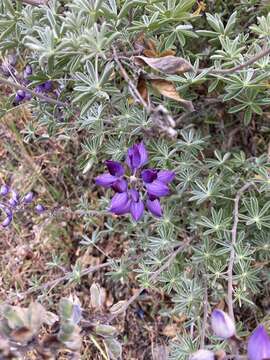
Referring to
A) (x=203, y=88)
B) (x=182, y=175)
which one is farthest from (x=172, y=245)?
(x=203, y=88)

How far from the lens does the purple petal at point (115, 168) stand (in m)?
1.94

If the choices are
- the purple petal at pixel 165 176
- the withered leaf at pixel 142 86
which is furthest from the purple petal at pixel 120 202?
the withered leaf at pixel 142 86

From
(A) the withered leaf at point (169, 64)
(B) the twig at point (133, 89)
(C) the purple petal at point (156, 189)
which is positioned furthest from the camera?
(C) the purple petal at point (156, 189)

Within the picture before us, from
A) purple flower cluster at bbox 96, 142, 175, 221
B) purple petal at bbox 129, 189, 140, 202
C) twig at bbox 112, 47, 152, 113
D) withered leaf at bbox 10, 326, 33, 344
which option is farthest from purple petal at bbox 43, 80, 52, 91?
withered leaf at bbox 10, 326, 33, 344

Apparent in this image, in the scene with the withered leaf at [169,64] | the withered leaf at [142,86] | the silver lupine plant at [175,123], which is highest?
the withered leaf at [169,64]

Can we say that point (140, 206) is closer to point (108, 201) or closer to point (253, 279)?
point (253, 279)

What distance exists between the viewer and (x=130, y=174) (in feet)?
6.67

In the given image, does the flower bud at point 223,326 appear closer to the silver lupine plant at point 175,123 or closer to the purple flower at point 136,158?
the silver lupine plant at point 175,123

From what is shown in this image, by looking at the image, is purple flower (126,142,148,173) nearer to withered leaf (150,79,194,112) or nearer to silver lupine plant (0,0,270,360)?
silver lupine plant (0,0,270,360)

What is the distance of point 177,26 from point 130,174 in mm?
595

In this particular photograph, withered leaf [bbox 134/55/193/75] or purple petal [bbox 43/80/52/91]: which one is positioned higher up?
withered leaf [bbox 134/55/193/75]

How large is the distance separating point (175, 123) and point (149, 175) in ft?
0.64

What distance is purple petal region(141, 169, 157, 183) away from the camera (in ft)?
6.23

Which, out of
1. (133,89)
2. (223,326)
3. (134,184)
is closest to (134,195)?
(134,184)
